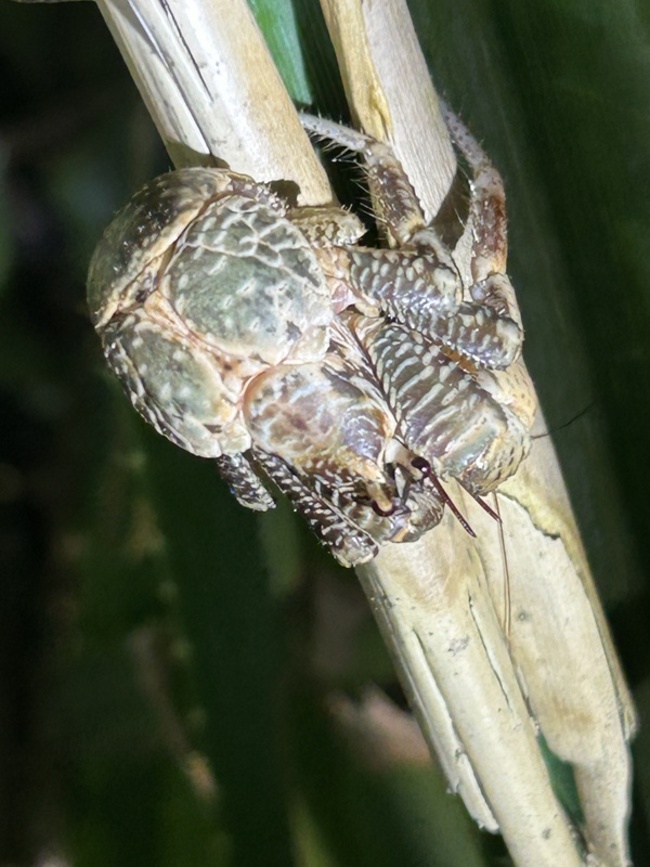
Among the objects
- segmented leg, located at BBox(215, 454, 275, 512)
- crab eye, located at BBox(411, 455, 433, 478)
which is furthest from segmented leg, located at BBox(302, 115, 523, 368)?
segmented leg, located at BBox(215, 454, 275, 512)

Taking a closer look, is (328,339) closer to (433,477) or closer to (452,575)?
(433,477)

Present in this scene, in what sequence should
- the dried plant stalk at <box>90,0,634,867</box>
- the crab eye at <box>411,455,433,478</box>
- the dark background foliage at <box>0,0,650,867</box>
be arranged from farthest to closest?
1. the dark background foliage at <box>0,0,650,867</box>
2. the crab eye at <box>411,455,433,478</box>
3. the dried plant stalk at <box>90,0,634,867</box>

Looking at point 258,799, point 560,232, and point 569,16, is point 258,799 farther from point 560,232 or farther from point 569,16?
point 569,16

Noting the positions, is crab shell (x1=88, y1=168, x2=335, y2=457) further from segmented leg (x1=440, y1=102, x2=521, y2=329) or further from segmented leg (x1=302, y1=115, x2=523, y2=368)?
segmented leg (x1=440, y1=102, x2=521, y2=329)

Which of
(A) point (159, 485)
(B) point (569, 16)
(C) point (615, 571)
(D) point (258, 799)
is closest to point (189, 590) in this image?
(A) point (159, 485)

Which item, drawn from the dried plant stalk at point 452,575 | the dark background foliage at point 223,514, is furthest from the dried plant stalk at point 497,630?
the dark background foliage at point 223,514
